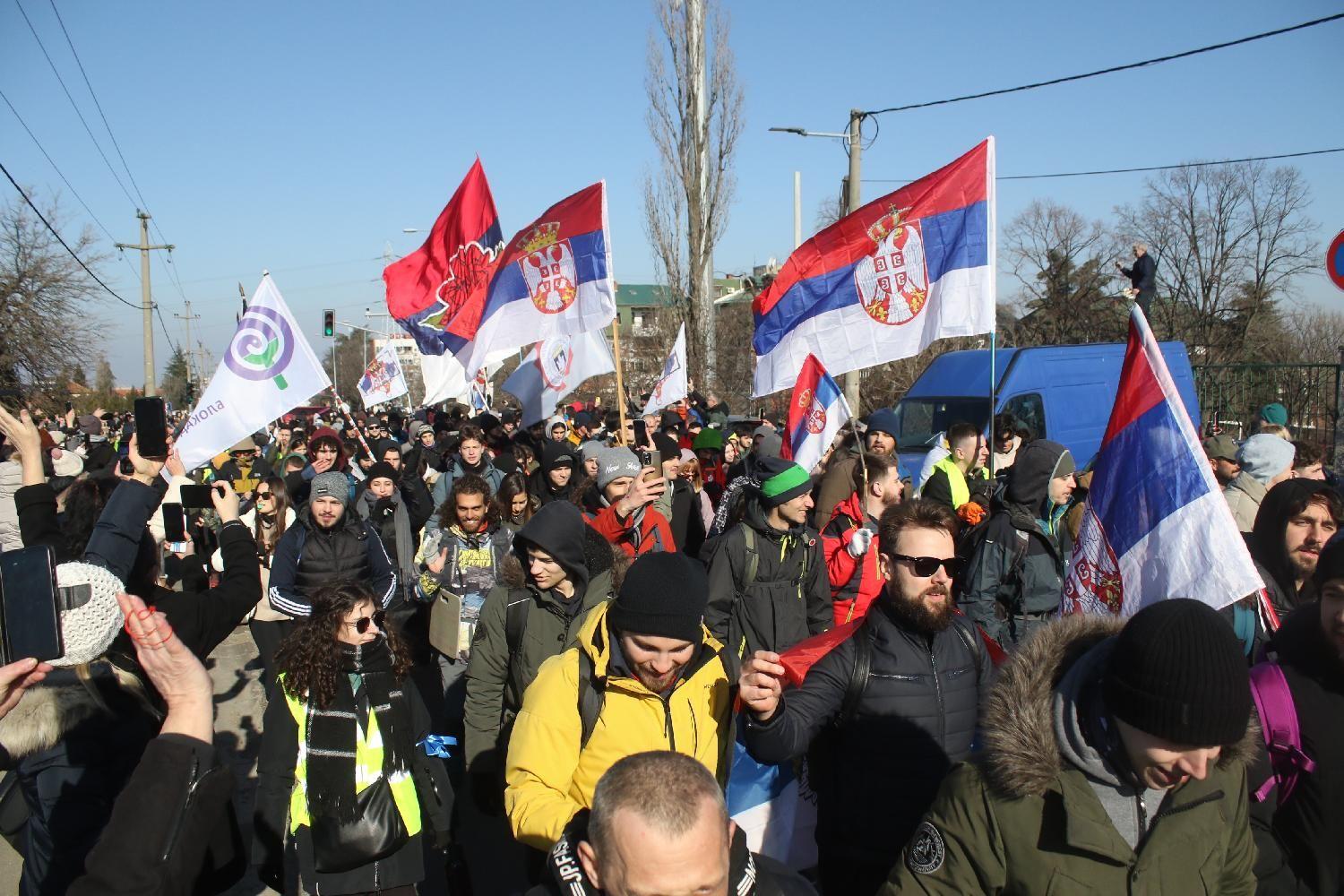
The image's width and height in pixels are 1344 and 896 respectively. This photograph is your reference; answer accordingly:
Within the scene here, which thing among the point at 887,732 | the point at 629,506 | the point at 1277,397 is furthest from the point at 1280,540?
the point at 1277,397

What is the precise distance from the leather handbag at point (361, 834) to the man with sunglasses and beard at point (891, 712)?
158cm

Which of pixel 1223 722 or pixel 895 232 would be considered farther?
pixel 895 232

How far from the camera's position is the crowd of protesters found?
1.86 meters

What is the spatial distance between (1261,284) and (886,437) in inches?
1319

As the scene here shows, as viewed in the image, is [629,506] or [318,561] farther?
[318,561]

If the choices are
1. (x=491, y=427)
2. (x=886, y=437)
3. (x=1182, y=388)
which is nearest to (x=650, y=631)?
(x=886, y=437)

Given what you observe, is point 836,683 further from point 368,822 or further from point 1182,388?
point 1182,388

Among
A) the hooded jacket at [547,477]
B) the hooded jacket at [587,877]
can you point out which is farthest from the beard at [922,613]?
the hooded jacket at [547,477]

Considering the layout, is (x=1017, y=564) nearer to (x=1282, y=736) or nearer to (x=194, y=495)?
(x=1282, y=736)

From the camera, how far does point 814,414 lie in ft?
24.0

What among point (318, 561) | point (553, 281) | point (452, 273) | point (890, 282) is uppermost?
point (452, 273)

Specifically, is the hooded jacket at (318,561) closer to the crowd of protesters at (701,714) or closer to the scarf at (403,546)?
the crowd of protesters at (701,714)

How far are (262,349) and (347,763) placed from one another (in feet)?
12.9

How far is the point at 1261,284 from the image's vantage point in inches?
1342
